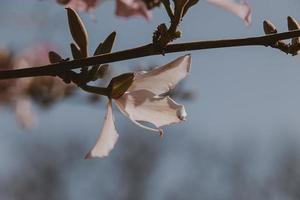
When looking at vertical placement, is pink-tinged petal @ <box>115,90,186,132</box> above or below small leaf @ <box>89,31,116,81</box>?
below

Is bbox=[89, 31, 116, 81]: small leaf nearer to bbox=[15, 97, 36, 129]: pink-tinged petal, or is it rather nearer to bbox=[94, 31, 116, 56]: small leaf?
bbox=[94, 31, 116, 56]: small leaf

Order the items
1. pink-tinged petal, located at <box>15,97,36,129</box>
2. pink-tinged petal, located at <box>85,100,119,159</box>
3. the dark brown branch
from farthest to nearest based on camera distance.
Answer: pink-tinged petal, located at <box>15,97,36,129</box>, pink-tinged petal, located at <box>85,100,119,159</box>, the dark brown branch

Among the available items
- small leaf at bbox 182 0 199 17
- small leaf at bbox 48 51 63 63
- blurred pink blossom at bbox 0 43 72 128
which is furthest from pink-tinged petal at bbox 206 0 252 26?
blurred pink blossom at bbox 0 43 72 128

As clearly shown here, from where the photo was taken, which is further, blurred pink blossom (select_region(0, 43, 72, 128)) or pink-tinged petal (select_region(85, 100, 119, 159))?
blurred pink blossom (select_region(0, 43, 72, 128))

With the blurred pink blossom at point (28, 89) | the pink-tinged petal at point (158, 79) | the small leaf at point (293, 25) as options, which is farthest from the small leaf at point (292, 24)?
the blurred pink blossom at point (28, 89)

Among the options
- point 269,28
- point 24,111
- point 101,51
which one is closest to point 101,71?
point 101,51

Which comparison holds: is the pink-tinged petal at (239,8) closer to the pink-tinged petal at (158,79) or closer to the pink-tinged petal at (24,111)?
the pink-tinged petal at (158,79)

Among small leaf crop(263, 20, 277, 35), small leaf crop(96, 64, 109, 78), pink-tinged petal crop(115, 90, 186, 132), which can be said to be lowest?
pink-tinged petal crop(115, 90, 186, 132)

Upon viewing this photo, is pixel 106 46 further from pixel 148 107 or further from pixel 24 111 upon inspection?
pixel 24 111

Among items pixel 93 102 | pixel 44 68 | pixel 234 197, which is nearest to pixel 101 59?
pixel 44 68
